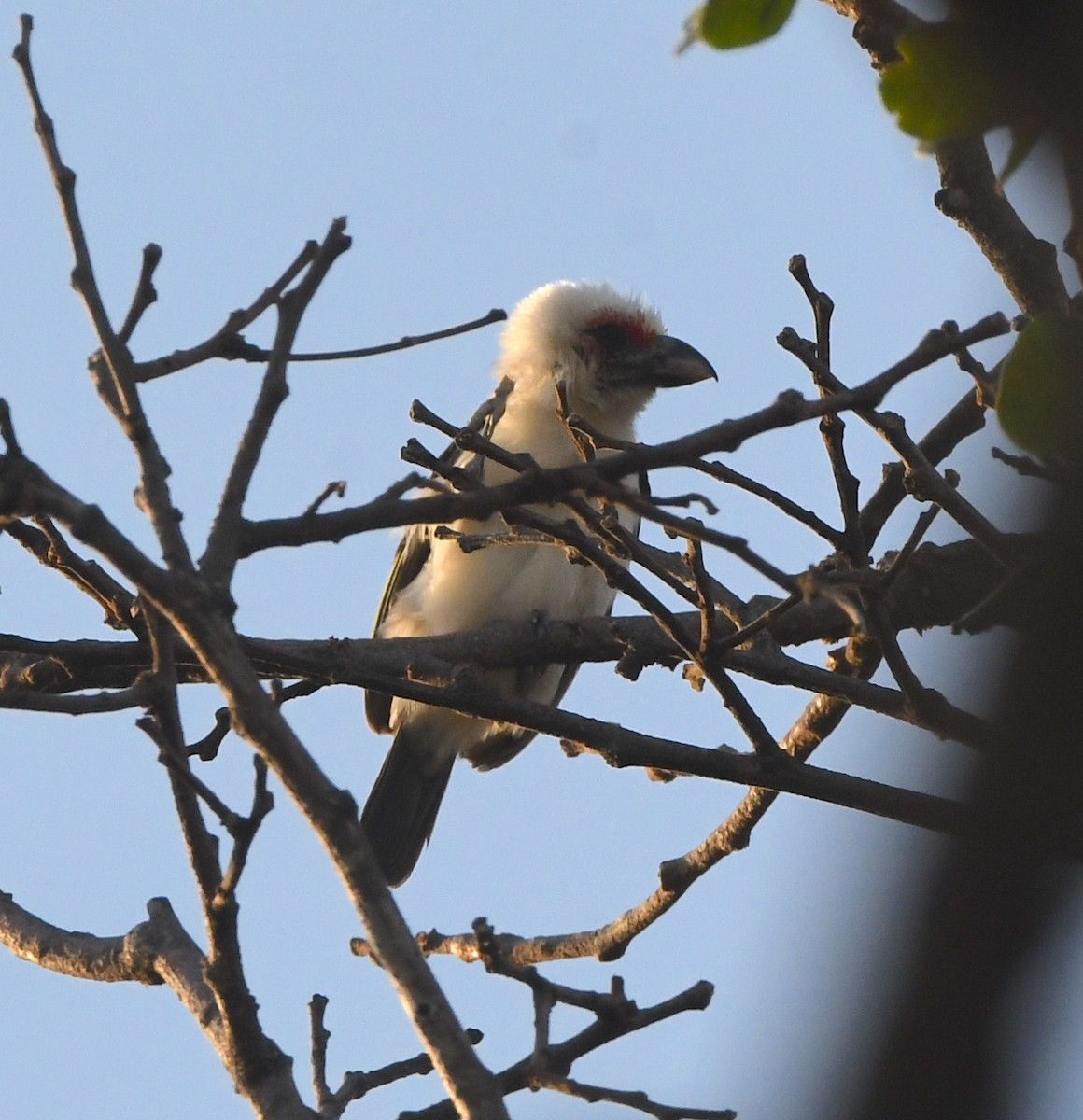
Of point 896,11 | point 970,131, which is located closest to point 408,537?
point 896,11

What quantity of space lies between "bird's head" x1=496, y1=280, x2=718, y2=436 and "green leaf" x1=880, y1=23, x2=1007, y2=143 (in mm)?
5505

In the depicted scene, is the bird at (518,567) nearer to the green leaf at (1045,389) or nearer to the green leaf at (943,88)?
the green leaf at (1045,389)

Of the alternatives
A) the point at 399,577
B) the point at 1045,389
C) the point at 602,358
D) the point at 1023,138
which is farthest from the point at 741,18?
the point at 602,358

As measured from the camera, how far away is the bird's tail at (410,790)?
23.4ft

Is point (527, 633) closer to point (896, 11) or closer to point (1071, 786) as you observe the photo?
point (896, 11)

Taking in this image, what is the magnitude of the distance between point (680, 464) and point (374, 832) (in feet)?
16.1

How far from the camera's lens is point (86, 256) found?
237 centimetres

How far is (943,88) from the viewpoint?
1.68m

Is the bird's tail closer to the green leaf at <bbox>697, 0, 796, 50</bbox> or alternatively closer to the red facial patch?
the red facial patch

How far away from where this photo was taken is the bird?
21.8 feet

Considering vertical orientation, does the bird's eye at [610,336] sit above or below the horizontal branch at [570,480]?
above

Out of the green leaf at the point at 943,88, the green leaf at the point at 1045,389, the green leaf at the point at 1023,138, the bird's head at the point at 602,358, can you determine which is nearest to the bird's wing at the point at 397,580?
the bird's head at the point at 602,358

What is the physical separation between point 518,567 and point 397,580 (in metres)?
0.76

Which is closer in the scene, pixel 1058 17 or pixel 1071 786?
pixel 1058 17
